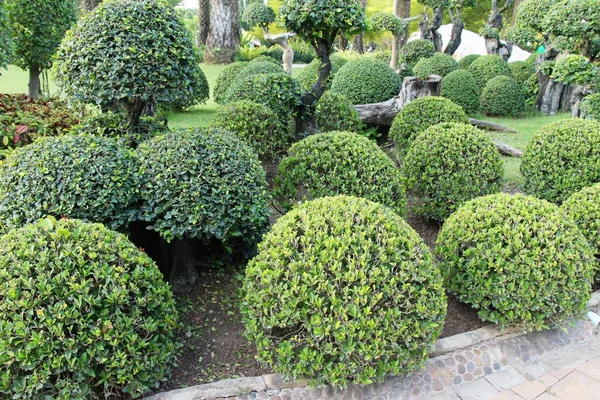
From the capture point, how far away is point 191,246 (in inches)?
175

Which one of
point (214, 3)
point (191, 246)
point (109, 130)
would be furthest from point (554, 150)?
point (214, 3)

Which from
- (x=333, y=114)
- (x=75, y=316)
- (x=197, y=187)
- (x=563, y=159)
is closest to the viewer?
(x=75, y=316)

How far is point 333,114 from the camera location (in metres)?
7.14

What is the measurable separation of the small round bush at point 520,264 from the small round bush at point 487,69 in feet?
33.4

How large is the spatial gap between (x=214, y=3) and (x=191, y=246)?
664 inches

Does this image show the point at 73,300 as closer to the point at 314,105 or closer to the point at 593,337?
the point at 593,337

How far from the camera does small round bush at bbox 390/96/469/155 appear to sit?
732 cm

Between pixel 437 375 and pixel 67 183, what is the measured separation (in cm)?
306

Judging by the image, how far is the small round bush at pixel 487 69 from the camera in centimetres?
1324

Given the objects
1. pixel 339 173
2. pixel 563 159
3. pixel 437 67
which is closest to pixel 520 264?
pixel 339 173

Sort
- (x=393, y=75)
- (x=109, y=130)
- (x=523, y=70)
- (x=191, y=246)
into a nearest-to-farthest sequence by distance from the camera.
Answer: (x=191, y=246), (x=109, y=130), (x=393, y=75), (x=523, y=70)

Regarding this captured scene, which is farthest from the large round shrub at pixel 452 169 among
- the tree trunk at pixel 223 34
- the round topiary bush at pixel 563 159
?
the tree trunk at pixel 223 34

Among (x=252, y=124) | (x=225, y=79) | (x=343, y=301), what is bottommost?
(x=343, y=301)

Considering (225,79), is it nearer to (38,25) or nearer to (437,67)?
(38,25)
